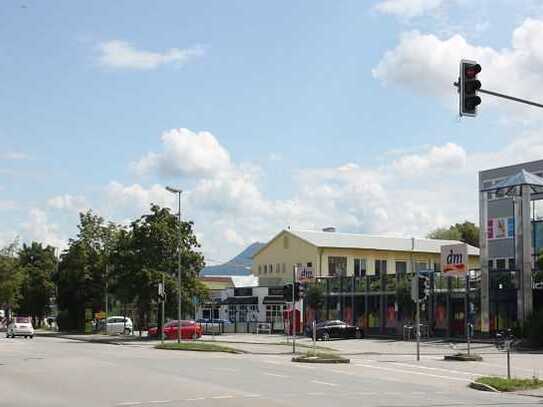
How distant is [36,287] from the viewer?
9394cm

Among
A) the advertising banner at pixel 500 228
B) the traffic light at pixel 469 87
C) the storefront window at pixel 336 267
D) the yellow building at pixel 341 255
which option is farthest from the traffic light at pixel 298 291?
the storefront window at pixel 336 267

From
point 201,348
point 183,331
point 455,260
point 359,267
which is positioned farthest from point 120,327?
point 455,260

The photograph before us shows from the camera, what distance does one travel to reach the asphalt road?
57.9ft

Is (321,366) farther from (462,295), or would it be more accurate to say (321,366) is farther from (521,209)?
(462,295)

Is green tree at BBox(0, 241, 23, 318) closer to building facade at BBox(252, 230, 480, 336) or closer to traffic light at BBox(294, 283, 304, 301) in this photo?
building facade at BBox(252, 230, 480, 336)

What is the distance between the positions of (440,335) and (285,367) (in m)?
29.5

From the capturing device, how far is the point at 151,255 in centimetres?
5775

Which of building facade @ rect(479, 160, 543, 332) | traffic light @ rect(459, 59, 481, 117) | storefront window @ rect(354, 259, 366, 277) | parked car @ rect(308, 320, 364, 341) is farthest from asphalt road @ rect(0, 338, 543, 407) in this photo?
storefront window @ rect(354, 259, 366, 277)

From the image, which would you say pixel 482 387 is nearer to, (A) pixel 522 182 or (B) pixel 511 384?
(B) pixel 511 384

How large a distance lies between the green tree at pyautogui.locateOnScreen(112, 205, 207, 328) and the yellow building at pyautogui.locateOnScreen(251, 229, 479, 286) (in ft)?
80.3

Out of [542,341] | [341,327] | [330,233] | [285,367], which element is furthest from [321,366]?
[330,233]

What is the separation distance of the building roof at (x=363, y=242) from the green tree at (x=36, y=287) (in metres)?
24.5

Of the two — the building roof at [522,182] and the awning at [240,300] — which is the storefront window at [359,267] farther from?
the building roof at [522,182]

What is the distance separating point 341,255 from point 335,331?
91.9 ft
